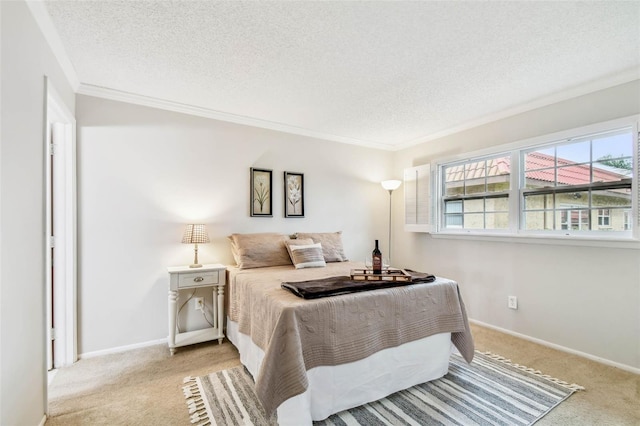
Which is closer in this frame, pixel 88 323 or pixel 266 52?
pixel 266 52

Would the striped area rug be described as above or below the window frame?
below

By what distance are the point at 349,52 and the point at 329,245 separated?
217 centimetres

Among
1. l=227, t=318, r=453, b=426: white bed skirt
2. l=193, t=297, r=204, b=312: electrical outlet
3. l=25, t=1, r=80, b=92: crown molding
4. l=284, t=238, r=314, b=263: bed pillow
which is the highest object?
l=25, t=1, r=80, b=92: crown molding

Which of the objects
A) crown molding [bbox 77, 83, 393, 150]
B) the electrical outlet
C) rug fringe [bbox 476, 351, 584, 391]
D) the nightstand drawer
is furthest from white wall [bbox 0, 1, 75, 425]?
rug fringe [bbox 476, 351, 584, 391]

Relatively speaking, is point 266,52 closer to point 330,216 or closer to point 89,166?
point 89,166

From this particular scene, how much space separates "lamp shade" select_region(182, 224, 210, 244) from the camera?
2.91 meters

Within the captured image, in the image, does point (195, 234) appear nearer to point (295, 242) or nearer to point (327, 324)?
point (295, 242)

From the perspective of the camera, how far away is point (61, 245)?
253cm

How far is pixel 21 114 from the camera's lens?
1.54 metres

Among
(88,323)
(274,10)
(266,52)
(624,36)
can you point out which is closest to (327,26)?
(274,10)

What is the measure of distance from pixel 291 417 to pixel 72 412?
57.5 inches

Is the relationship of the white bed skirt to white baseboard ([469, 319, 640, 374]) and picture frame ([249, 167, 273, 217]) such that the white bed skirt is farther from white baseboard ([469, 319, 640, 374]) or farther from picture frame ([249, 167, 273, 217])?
picture frame ([249, 167, 273, 217])

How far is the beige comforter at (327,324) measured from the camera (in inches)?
65.1

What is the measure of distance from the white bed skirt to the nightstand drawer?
0.70m
